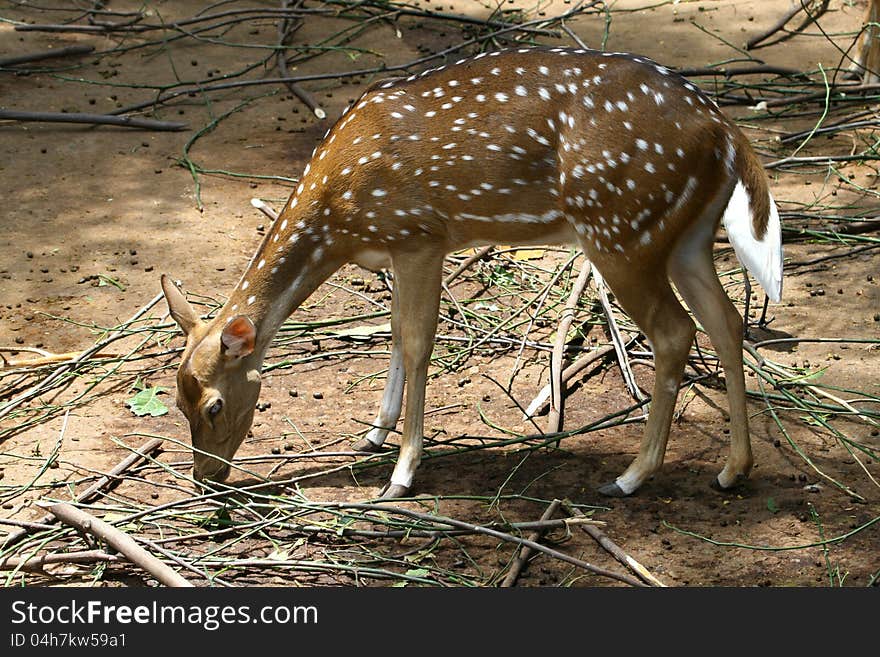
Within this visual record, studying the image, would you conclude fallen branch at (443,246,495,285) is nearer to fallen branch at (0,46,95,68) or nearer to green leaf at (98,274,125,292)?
green leaf at (98,274,125,292)

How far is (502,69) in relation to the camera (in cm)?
474

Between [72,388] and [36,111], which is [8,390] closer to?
[72,388]

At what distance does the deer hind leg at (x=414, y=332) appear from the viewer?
4.73m

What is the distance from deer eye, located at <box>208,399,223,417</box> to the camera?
181 inches

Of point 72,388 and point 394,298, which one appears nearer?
point 394,298

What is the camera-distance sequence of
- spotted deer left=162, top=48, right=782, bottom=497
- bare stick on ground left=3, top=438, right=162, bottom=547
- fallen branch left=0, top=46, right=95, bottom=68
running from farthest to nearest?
fallen branch left=0, top=46, right=95, bottom=68, spotted deer left=162, top=48, right=782, bottom=497, bare stick on ground left=3, top=438, right=162, bottom=547

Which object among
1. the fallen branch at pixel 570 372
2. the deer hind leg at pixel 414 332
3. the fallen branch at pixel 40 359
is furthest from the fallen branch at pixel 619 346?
the fallen branch at pixel 40 359

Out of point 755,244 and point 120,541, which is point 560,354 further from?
point 120,541

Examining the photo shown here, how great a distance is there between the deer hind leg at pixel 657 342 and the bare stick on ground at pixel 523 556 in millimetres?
315

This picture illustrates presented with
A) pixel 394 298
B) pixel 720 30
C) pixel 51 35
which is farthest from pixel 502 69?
pixel 51 35

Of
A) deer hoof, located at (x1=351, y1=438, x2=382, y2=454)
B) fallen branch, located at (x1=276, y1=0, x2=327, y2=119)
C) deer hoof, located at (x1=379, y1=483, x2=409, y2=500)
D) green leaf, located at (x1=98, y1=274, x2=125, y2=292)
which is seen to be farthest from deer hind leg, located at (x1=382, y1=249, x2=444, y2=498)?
fallen branch, located at (x1=276, y1=0, x2=327, y2=119)

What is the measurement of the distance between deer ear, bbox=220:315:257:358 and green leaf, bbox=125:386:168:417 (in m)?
1.05

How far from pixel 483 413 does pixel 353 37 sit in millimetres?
5803

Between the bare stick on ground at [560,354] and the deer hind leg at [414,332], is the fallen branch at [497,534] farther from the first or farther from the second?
the bare stick on ground at [560,354]
